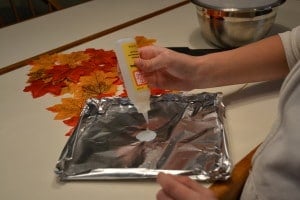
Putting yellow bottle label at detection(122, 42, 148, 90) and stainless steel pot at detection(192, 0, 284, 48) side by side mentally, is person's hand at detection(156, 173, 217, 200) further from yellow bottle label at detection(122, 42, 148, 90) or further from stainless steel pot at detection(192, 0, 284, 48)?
stainless steel pot at detection(192, 0, 284, 48)

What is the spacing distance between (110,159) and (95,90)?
0.81ft

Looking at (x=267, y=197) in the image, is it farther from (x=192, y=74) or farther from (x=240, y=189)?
(x=192, y=74)

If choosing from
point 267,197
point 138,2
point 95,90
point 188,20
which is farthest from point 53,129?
point 138,2

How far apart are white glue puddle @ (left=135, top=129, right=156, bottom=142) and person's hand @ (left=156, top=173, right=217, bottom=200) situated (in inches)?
4.9

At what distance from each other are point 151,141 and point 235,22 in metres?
0.40

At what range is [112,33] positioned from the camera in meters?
1.05

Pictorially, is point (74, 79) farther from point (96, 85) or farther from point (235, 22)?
point (235, 22)

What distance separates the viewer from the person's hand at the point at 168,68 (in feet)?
2.21

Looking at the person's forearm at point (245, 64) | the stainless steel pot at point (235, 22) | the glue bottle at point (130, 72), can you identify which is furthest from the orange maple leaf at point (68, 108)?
the stainless steel pot at point (235, 22)

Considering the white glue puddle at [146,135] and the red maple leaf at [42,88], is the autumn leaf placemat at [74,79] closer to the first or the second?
the red maple leaf at [42,88]

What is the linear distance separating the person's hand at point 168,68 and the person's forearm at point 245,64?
2 centimetres

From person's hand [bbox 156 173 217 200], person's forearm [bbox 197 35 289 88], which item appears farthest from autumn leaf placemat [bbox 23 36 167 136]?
person's hand [bbox 156 173 217 200]

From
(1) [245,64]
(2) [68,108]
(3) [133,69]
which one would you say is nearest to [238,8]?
(1) [245,64]

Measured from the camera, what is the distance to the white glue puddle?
24.5 inches
